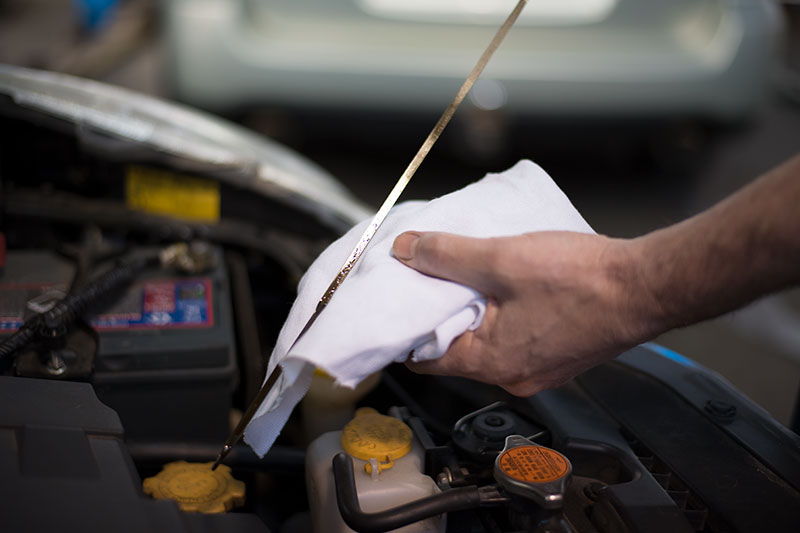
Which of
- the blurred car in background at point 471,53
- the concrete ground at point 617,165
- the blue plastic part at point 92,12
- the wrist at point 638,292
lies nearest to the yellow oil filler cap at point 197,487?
the wrist at point 638,292

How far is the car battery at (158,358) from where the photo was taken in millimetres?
1062

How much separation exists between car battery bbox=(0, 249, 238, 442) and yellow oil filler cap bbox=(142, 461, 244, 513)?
12cm

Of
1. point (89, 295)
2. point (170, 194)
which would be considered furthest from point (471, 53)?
point (89, 295)

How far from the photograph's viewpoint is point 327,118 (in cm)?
289

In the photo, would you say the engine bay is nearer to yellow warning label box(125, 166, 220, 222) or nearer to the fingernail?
yellow warning label box(125, 166, 220, 222)

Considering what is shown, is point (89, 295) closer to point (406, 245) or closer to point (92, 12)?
point (406, 245)

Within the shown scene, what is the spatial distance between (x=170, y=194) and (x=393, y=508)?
2.78 ft

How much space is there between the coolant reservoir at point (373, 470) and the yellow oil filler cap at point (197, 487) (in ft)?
0.32

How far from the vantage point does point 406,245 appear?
0.88 metres

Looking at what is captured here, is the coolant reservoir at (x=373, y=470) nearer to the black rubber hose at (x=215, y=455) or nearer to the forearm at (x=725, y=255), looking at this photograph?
the black rubber hose at (x=215, y=455)

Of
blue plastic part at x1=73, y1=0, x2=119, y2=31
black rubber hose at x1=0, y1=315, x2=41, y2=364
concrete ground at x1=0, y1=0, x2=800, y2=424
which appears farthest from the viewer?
blue plastic part at x1=73, y1=0, x2=119, y2=31

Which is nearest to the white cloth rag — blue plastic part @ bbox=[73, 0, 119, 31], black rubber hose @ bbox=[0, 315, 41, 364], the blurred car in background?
black rubber hose @ bbox=[0, 315, 41, 364]

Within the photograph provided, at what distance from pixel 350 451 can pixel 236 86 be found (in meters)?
2.08

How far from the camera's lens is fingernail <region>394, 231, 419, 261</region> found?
0.87 m
